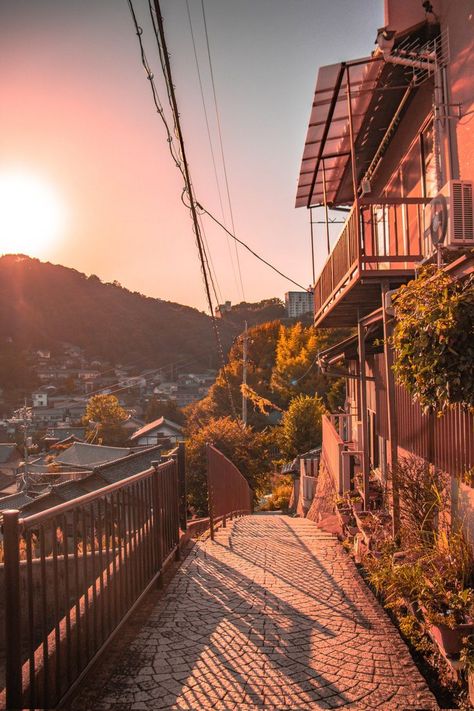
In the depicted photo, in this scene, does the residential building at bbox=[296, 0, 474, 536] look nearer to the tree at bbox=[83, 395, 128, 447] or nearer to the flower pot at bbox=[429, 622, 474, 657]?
the flower pot at bbox=[429, 622, 474, 657]

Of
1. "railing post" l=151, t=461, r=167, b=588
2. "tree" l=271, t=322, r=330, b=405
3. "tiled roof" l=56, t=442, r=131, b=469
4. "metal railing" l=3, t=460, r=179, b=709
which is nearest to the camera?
"metal railing" l=3, t=460, r=179, b=709

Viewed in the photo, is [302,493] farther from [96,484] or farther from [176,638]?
[176,638]

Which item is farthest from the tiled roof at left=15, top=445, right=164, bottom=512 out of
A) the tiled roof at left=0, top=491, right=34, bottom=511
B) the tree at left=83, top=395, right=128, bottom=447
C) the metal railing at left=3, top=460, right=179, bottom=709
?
the tree at left=83, top=395, right=128, bottom=447

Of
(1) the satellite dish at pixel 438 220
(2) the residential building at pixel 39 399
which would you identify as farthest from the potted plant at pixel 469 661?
(2) the residential building at pixel 39 399

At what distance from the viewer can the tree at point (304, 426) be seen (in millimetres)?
27812

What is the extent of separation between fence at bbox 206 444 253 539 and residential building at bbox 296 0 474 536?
7.17 feet

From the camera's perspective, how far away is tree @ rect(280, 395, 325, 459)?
2781 centimetres

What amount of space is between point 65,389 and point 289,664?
10454 centimetres

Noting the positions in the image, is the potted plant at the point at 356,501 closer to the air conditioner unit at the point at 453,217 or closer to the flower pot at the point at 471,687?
the air conditioner unit at the point at 453,217

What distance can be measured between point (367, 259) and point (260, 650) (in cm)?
450

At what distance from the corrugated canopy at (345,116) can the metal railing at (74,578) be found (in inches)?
210

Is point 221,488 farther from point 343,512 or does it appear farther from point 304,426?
point 304,426

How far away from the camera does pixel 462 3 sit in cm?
577

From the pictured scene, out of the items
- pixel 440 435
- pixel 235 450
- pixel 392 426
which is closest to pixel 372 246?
pixel 392 426
